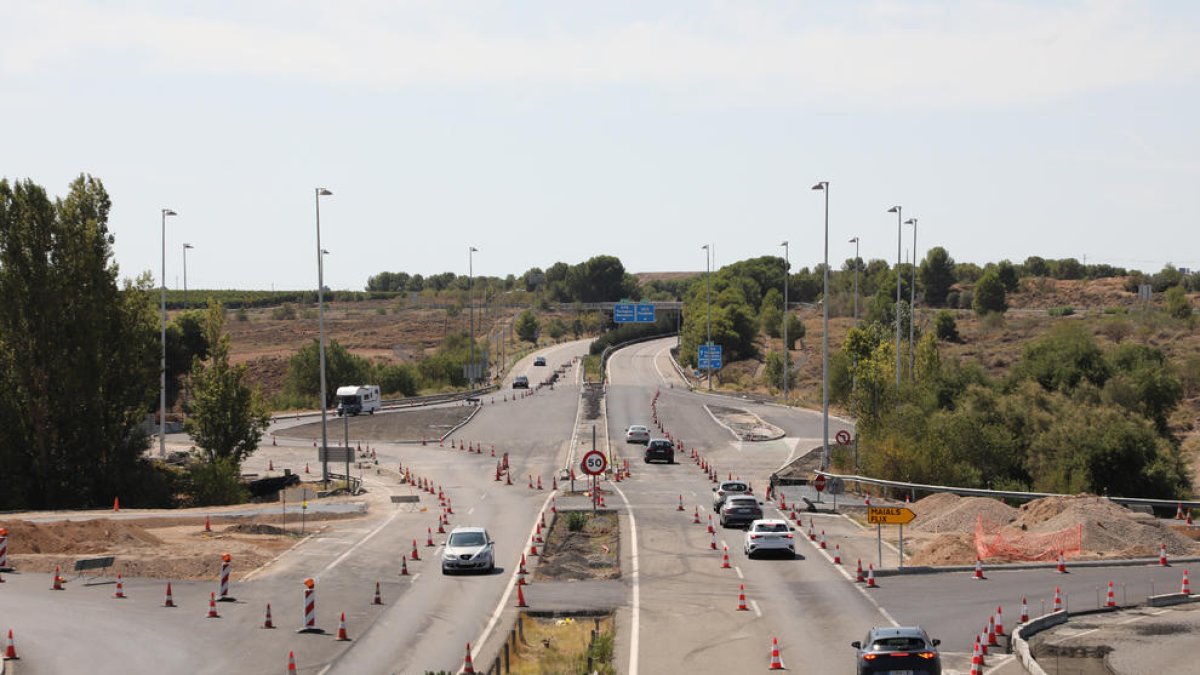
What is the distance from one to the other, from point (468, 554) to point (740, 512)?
1251cm

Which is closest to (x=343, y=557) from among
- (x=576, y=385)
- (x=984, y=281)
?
(x=576, y=385)

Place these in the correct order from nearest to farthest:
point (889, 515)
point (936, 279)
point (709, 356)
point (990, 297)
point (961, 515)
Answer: point (889, 515) < point (961, 515) < point (709, 356) < point (990, 297) < point (936, 279)

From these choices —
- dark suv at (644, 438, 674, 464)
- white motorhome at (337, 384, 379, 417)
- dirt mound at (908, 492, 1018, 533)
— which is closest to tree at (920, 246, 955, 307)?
white motorhome at (337, 384, 379, 417)

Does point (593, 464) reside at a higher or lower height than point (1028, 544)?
higher

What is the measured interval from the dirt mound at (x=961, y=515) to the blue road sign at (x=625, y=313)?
375ft

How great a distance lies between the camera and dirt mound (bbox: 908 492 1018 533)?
136 feet

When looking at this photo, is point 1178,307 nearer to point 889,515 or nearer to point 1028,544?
point 1028,544

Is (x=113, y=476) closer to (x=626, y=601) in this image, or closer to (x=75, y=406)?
(x=75, y=406)

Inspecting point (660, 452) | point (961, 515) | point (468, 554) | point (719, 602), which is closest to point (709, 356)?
point (660, 452)

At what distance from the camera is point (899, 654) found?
807 inches

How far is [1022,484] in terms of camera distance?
184 feet

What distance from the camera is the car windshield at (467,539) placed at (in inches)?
1367

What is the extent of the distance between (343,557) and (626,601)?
1094cm

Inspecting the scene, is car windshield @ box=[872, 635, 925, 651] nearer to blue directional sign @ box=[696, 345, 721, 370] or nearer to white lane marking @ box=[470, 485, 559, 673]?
white lane marking @ box=[470, 485, 559, 673]
